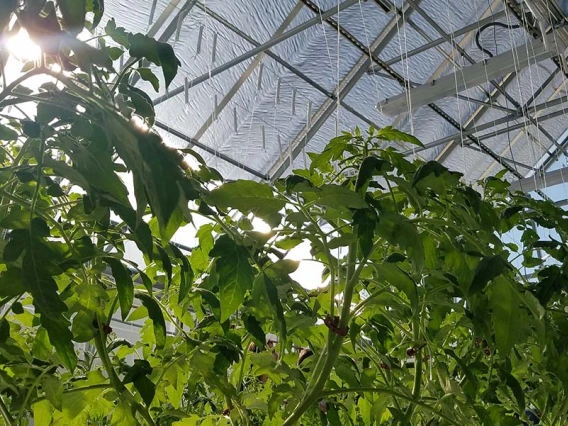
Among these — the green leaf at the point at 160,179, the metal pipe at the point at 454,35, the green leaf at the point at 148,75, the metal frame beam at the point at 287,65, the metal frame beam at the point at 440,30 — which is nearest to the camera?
the green leaf at the point at 160,179

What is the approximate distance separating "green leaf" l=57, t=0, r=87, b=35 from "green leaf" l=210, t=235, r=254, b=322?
27 centimetres

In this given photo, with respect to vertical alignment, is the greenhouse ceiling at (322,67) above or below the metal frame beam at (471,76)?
above

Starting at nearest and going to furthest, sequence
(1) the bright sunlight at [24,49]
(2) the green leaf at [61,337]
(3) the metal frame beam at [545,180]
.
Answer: (2) the green leaf at [61,337] < (1) the bright sunlight at [24,49] < (3) the metal frame beam at [545,180]

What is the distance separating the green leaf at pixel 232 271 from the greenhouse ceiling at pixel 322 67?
3.94m

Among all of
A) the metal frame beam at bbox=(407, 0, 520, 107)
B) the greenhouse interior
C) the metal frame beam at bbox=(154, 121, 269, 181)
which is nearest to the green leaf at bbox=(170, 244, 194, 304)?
the greenhouse interior

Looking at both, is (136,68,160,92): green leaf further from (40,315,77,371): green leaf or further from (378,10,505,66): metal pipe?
(378,10,505,66): metal pipe

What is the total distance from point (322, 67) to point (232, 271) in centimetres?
560

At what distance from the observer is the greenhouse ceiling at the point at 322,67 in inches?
191

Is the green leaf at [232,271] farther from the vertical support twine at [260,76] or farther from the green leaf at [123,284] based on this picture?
the vertical support twine at [260,76]

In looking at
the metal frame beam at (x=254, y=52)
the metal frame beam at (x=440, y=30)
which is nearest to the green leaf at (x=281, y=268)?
the metal frame beam at (x=254, y=52)

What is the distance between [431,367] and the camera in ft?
3.34

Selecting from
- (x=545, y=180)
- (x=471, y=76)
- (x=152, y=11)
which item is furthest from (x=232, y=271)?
(x=545, y=180)

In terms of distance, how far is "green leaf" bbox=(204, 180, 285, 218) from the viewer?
664 millimetres

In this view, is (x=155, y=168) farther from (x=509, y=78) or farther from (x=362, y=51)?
(x=509, y=78)
